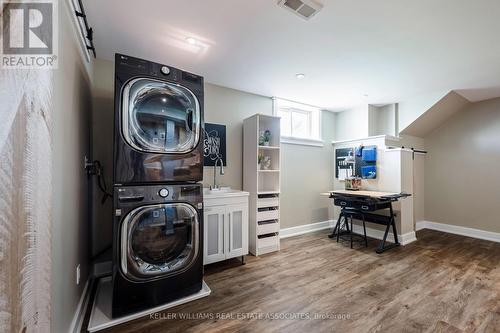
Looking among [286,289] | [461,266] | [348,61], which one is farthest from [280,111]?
[461,266]

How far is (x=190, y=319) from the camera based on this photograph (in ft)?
5.77

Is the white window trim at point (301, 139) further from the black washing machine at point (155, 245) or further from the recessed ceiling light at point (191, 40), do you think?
the black washing machine at point (155, 245)

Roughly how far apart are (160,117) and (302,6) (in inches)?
57.8

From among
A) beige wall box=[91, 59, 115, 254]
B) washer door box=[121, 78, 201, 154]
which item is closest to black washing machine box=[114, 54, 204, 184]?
washer door box=[121, 78, 201, 154]

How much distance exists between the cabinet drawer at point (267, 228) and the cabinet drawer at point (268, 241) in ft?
0.29

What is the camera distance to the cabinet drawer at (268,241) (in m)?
3.10

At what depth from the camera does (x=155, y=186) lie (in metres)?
1.83

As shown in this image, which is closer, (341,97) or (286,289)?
(286,289)

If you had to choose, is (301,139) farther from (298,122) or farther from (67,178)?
(67,178)

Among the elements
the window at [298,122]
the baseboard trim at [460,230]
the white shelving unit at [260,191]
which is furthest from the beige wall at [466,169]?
the white shelving unit at [260,191]

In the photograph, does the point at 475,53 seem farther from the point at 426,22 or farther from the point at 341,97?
the point at 341,97

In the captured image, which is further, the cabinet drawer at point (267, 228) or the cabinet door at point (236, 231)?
the cabinet drawer at point (267, 228)

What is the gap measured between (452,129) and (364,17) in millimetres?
3922

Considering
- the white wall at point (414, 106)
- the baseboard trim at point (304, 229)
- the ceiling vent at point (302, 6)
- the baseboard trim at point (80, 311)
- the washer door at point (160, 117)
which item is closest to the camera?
the baseboard trim at point (80, 311)
